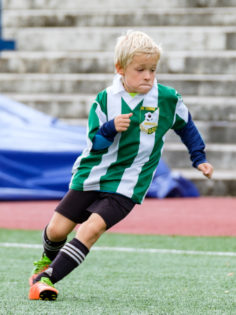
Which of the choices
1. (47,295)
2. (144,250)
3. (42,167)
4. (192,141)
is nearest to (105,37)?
(42,167)

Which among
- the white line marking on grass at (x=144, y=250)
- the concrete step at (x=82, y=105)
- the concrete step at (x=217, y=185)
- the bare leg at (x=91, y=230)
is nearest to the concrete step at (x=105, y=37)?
the concrete step at (x=82, y=105)

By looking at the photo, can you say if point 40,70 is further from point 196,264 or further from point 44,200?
point 196,264

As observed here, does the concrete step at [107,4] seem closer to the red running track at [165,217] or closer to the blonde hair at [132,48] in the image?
the red running track at [165,217]

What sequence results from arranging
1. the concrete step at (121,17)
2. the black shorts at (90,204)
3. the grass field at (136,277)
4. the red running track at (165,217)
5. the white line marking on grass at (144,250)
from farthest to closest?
the concrete step at (121,17) < the red running track at (165,217) < the white line marking on grass at (144,250) < the black shorts at (90,204) < the grass field at (136,277)

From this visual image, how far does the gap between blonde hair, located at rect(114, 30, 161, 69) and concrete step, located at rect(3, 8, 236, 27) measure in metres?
9.84

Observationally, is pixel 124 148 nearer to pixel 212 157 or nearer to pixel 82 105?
pixel 212 157

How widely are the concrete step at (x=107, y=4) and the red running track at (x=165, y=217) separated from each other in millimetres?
5408

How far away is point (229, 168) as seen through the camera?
10.5m

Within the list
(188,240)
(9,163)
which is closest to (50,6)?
(9,163)

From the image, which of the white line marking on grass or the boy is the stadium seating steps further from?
the boy

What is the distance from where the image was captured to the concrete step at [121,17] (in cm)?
1335

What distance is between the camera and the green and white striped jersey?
3707 mm

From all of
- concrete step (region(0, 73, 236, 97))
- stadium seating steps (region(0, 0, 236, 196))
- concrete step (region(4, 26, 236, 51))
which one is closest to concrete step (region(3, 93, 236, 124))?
stadium seating steps (region(0, 0, 236, 196))

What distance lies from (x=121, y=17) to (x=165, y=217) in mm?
6816
